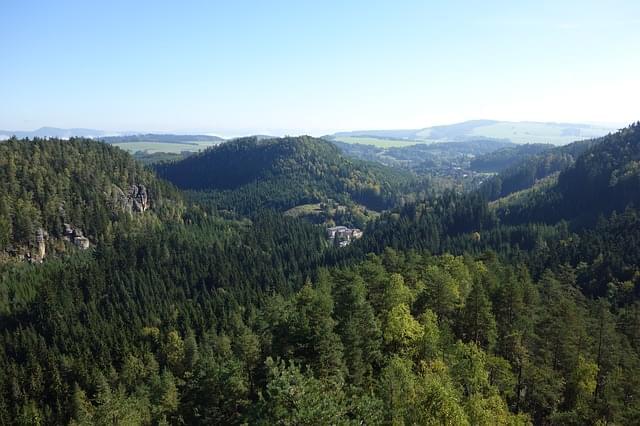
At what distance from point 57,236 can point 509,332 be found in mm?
180376

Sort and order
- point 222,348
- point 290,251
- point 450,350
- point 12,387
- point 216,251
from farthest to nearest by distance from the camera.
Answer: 1. point 290,251
2. point 216,251
3. point 12,387
4. point 222,348
5. point 450,350

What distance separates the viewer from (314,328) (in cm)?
4800

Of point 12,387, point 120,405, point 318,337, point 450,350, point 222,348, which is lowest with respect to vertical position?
point 12,387

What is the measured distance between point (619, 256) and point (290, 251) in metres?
120

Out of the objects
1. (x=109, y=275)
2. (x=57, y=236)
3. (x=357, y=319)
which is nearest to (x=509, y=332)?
(x=357, y=319)

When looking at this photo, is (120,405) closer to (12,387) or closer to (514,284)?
(514,284)

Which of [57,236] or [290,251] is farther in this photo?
[290,251]

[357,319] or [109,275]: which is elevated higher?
[357,319]

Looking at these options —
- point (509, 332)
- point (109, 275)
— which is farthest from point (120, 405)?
point (109, 275)

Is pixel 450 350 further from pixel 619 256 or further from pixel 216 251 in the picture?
pixel 216 251

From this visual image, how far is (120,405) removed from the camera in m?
50.5

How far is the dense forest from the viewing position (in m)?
44.1

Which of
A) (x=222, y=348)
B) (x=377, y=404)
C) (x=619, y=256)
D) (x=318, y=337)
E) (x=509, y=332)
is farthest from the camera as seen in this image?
→ (x=619, y=256)

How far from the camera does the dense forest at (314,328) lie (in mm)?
44094
